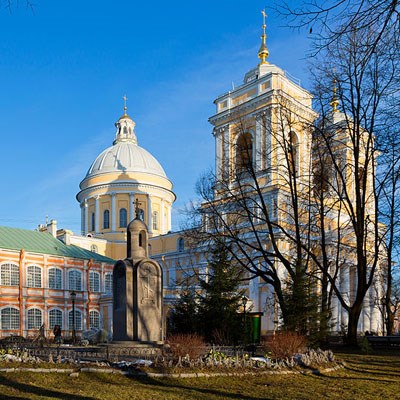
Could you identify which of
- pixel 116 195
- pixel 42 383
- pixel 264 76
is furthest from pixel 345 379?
pixel 116 195

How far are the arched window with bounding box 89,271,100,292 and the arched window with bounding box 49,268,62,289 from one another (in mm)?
3109

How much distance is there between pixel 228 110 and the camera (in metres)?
43.3

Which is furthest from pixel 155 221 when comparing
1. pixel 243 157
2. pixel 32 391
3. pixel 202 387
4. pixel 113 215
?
pixel 32 391

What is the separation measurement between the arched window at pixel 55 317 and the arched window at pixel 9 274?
A: 4.31 metres

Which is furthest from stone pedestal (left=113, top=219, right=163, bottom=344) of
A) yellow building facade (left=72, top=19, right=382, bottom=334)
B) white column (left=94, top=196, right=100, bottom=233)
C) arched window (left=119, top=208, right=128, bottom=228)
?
white column (left=94, top=196, right=100, bottom=233)

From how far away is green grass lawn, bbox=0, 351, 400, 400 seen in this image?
31.3ft

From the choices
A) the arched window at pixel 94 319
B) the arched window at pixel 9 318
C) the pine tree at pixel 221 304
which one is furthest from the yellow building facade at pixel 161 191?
the pine tree at pixel 221 304

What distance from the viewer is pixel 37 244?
48312mm

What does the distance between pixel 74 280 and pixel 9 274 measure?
20.6ft

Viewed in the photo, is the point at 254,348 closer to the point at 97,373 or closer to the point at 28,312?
the point at 97,373

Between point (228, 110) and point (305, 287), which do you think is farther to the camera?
point (228, 110)

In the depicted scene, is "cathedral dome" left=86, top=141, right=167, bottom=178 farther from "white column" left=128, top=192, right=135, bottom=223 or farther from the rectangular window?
the rectangular window

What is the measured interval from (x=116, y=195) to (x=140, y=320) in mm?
46514

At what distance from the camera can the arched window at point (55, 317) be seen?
46.4 m
